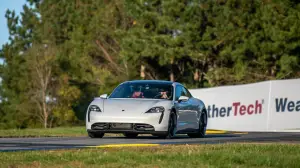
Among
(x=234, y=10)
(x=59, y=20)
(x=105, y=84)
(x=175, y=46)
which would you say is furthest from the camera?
(x=59, y=20)

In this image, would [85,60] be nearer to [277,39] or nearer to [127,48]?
[127,48]

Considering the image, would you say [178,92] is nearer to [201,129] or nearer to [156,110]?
[201,129]

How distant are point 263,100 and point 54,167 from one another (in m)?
22.3

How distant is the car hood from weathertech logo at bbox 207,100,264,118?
13627 mm

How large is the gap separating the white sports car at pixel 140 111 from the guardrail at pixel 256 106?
1162 centimetres

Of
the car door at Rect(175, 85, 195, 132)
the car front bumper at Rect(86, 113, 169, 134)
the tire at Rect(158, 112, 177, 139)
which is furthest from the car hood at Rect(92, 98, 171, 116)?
the car door at Rect(175, 85, 195, 132)

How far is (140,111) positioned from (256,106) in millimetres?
14230

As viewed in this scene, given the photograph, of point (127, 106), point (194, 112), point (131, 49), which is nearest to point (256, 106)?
point (194, 112)

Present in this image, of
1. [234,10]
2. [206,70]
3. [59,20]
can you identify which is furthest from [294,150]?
[59,20]

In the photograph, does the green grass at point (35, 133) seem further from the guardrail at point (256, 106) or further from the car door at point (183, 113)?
the guardrail at point (256, 106)

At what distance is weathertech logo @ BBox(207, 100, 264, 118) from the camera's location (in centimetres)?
3322

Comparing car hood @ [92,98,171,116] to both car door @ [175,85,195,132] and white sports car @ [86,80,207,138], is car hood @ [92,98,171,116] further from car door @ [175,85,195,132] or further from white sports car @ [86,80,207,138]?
car door @ [175,85,195,132]

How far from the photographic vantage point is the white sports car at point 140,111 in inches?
769

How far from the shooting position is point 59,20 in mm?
99188
